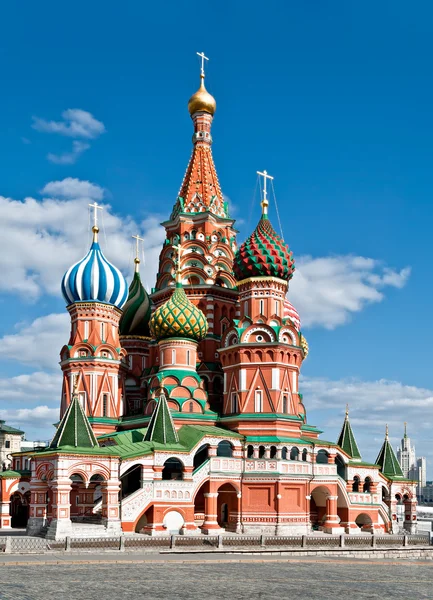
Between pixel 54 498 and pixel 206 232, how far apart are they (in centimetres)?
1971

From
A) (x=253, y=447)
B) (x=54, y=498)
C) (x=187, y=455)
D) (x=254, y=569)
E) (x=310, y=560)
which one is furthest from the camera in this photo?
(x=253, y=447)

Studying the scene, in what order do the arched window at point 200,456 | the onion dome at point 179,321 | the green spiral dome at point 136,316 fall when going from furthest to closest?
the green spiral dome at point 136,316 → the onion dome at point 179,321 → the arched window at point 200,456

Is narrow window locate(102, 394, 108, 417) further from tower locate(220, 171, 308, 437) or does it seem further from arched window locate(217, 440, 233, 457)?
arched window locate(217, 440, 233, 457)

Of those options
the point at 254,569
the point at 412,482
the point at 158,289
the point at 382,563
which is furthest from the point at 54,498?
the point at 412,482

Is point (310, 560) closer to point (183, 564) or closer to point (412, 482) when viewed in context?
point (183, 564)

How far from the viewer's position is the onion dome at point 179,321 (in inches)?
1585

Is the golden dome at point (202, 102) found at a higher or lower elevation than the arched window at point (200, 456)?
higher

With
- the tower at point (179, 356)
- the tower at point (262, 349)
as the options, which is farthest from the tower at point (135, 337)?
the tower at point (262, 349)

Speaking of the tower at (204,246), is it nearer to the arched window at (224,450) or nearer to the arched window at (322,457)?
the arched window at (224,450)

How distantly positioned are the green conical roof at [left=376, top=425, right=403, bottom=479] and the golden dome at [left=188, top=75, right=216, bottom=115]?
73.5 ft

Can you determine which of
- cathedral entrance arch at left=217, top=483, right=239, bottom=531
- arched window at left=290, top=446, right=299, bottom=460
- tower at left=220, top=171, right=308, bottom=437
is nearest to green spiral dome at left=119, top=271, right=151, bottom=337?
tower at left=220, top=171, right=308, bottom=437

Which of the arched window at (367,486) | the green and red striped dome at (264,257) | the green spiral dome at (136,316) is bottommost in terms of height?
the arched window at (367,486)

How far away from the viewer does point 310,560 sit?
26359mm

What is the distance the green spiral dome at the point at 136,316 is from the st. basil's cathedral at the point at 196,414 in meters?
0.07
